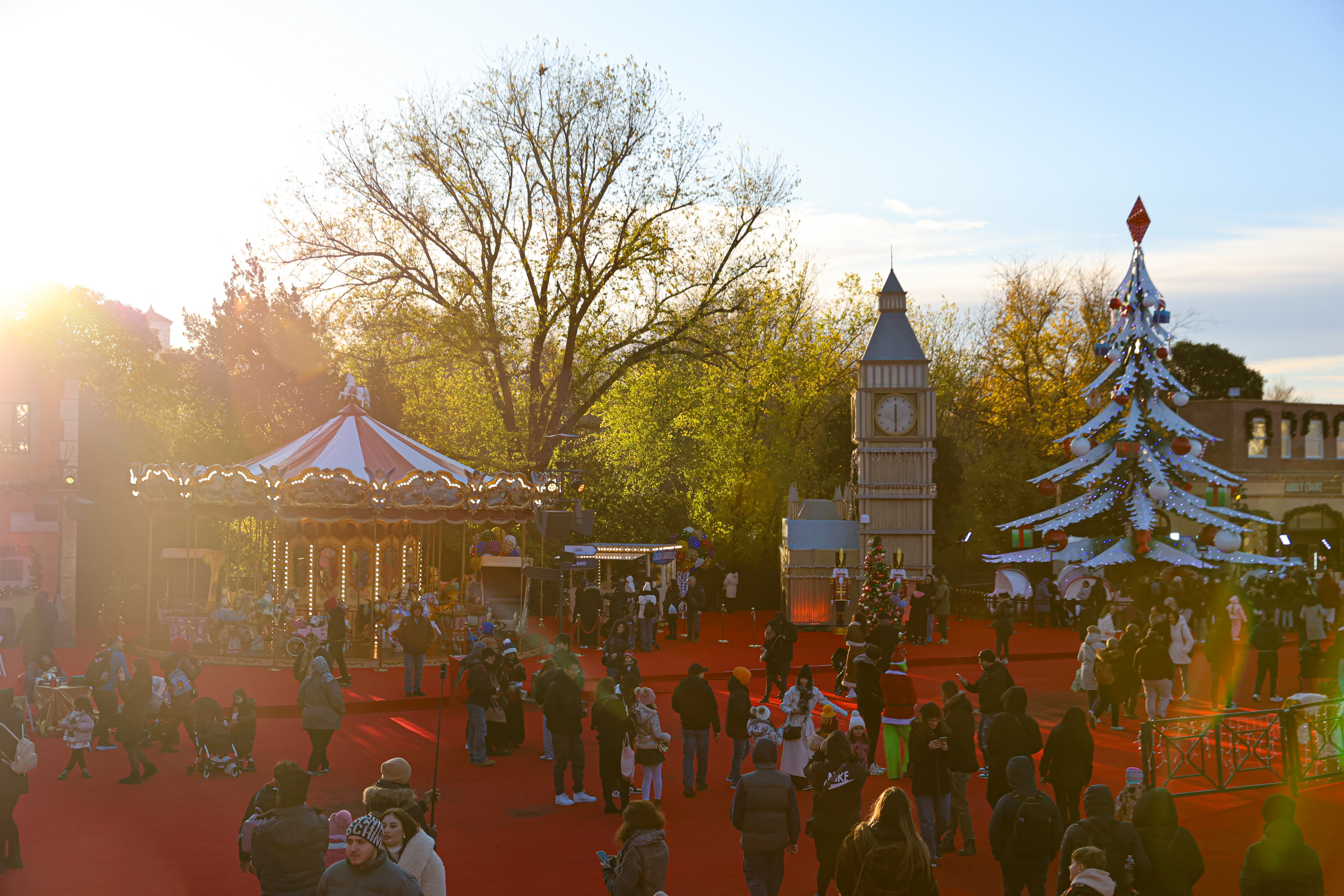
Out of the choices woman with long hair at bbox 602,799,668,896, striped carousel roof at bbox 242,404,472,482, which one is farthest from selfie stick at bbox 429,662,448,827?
striped carousel roof at bbox 242,404,472,482

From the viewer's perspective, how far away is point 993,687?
37.7 ft

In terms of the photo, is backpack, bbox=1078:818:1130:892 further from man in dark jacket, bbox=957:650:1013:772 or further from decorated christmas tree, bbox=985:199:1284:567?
decorated christmas tree, bbox=985:199:1284:567

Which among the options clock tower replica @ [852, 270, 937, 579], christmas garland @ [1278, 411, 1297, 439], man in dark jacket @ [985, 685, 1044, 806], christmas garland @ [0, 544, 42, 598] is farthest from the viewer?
christmas garland @ [1278, 411, 1297, 439]

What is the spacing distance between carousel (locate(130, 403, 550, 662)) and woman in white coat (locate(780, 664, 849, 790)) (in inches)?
406

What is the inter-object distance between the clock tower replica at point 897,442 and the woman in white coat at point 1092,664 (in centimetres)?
1322

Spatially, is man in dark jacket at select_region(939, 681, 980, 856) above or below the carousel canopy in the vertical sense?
below

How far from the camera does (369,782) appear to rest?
1222 cm

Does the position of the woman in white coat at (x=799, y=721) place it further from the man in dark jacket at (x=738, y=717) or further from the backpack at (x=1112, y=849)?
A: the backpack at (x=1112, y=849)

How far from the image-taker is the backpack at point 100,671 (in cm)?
1290

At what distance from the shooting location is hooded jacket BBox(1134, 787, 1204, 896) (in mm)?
6820

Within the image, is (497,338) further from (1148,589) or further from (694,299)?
(1148,589)

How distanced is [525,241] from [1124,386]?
16.6 metres

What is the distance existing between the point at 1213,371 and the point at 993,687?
43126 millimetres

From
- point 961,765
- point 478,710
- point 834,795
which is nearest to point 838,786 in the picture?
point 834,795
